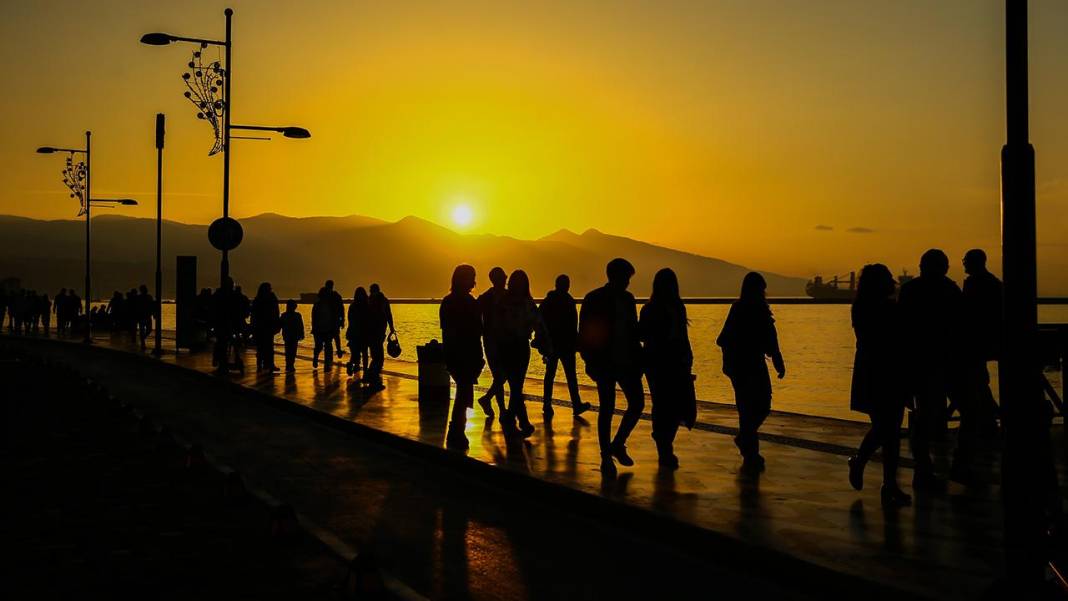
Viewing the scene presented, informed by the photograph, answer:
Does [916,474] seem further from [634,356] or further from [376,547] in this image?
[376,547]

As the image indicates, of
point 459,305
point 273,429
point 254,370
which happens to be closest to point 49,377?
point 254,370

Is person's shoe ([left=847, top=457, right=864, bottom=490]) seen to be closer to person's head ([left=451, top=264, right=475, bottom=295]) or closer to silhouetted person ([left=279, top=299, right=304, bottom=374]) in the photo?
person's head ([left=451, top=264, right=475, bottom=295])

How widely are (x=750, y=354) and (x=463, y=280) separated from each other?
3.17 metres

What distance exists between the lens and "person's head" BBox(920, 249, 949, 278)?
9891mm

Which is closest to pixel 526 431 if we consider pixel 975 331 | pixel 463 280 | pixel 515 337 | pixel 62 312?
pixel 515 337

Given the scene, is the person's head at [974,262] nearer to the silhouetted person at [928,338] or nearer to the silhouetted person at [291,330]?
the silhouetted person at [928,338]

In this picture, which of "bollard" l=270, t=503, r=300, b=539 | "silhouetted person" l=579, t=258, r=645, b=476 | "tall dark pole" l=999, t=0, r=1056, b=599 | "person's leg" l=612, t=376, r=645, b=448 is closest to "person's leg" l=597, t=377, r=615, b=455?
"silhouetted person" l=579, t=258, r=645, b=476

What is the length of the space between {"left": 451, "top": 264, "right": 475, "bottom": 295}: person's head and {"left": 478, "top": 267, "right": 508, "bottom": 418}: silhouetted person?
2.19 ft

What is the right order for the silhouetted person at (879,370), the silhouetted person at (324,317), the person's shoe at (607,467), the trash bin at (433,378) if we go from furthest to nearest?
the silhouetted person at (324,317) < the trash bin at (433,378) < the person's shoe at (607,467) < the silhouetted person at (879,370)

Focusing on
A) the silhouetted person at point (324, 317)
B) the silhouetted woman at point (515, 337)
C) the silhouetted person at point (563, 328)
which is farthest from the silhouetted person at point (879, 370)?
the silhouetted person at point (324, 317)

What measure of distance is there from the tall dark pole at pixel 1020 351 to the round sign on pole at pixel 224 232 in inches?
839

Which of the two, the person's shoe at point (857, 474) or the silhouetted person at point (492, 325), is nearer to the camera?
the person's shoe at point (857, 474)

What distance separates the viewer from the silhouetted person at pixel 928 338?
30.9 feet

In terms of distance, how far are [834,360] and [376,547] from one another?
64.1 m
